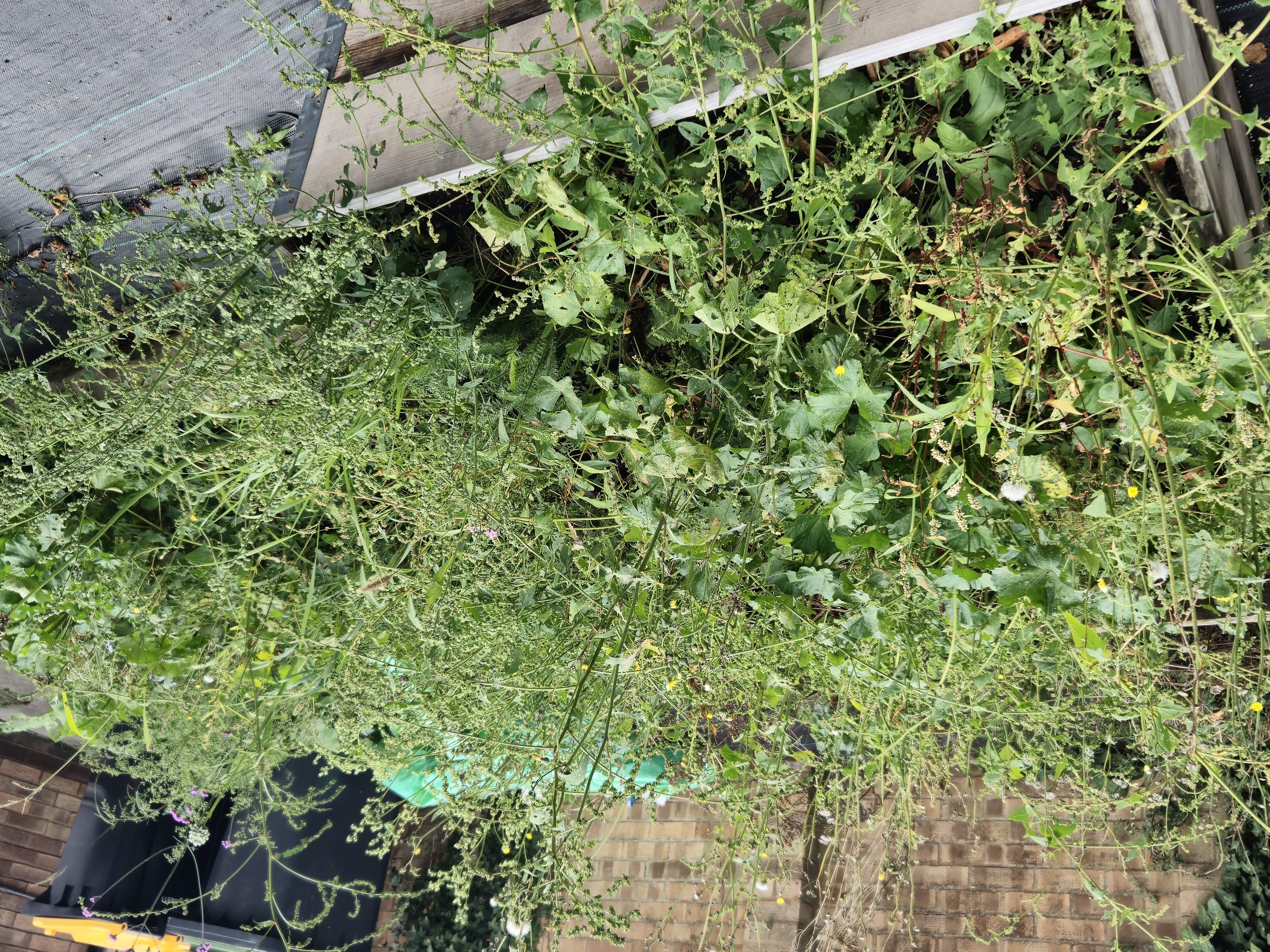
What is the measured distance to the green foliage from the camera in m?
1.00

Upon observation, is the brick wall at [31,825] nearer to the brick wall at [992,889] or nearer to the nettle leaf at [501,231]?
the brick wall at [992,889]

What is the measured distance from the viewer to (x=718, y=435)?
50.3 inches

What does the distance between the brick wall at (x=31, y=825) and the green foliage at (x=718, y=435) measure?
2855 mm

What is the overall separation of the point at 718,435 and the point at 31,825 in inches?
178

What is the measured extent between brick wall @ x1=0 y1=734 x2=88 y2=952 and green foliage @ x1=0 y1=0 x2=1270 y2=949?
112 inches

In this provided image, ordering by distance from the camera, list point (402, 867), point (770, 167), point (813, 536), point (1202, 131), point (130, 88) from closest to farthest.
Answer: point (1202, 131) < point (770, 167) < point (813, 536) < point (130, 88) < point (402, 867)

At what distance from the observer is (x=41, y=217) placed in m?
1.24

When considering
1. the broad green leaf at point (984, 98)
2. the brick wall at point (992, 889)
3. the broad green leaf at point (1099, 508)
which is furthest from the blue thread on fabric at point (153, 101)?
the brick wall at point (992, 889)

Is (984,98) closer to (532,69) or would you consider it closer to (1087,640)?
(532,69)

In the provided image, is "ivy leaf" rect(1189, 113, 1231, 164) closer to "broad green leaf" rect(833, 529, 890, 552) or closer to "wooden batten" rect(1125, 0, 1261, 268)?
"wooden batten" rect(1125, 0, 1261, 268)

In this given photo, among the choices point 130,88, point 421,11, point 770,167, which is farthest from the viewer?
point 130,88

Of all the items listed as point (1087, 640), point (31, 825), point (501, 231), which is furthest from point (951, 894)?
point (31, 825)

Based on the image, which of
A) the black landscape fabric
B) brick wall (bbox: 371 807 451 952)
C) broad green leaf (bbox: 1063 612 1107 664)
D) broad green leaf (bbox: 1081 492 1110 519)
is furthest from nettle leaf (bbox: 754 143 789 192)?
brick wall (bbox: 371 807 451 952)

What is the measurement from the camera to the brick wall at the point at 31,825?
3.83 metres
